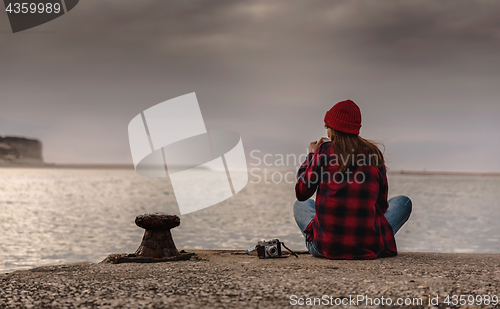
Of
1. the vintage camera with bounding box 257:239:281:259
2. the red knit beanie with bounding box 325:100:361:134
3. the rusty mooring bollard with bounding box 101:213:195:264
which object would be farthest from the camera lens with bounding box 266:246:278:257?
the red knit beanie with bounding box 325:100:361:134

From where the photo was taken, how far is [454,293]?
2918mm

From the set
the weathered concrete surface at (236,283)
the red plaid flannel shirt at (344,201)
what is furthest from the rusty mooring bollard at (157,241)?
Answer: the red plaid flannel shirt at (344,201)

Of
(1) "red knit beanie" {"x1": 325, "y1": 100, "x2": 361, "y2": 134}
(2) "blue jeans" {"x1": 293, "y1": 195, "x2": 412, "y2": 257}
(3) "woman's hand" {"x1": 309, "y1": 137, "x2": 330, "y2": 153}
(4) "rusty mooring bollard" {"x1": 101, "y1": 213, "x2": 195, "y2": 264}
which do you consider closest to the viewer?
(1) "red knit beanie" {"x1": 325, "y1": 100, "x2": 361, "y2": 134}

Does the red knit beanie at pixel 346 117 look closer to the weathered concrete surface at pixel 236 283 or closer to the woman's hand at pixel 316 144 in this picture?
the woman's hand at pixel 316 144

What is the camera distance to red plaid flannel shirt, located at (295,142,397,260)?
4.02 m

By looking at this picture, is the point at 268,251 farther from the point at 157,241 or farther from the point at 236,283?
the point at 236,283

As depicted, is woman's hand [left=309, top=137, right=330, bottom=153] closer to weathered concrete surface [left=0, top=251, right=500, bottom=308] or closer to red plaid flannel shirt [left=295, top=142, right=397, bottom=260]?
red plaid flannel shirt [left=295, top=142, right=397, bottom=260]

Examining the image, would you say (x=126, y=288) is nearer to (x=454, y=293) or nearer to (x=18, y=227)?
(x=454, y=293)

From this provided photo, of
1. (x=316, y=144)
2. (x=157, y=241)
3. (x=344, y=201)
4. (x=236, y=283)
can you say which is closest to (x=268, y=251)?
(x=344, y=201)

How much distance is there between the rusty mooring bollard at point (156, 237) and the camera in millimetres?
4766

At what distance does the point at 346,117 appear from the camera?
12.9 feet

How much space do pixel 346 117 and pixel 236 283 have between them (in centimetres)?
188

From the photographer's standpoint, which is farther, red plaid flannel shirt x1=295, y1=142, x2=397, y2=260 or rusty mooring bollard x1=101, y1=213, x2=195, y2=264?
rusty mooring bollard x1=101, y1=213, x2=195, y2=264

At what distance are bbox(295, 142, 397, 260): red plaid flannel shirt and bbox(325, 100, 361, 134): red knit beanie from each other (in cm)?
22
